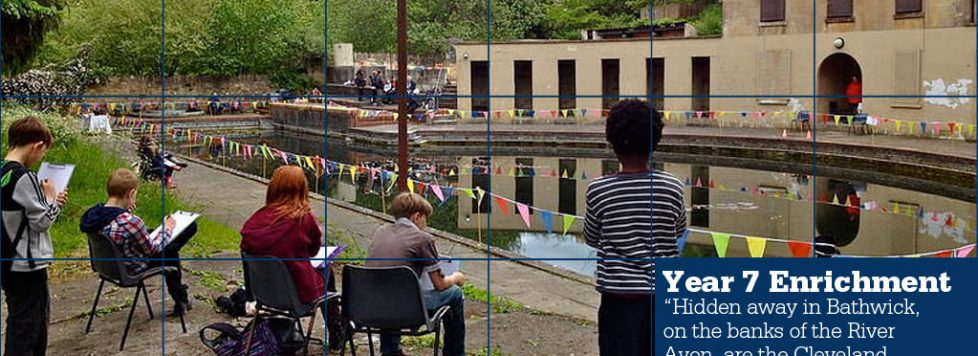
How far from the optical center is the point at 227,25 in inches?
967

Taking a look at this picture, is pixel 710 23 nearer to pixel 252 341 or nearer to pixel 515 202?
pixel 515 202

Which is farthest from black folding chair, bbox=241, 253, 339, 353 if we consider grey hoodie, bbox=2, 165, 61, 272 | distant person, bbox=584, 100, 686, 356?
distant person, bbox=584, 100, 686, 356

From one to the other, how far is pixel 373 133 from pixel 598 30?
10.1 meters

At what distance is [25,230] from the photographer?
9.59ft

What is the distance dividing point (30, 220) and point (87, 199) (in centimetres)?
462

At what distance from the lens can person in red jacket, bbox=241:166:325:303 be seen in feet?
10.0

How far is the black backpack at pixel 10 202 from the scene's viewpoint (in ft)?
9.46

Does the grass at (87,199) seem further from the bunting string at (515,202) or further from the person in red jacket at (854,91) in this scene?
the person in red jacket at (854,91)

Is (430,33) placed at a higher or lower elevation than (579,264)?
higher

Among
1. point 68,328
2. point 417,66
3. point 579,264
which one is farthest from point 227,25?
point 68,328

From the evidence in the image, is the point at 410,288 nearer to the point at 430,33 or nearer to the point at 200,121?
the point at 430,33

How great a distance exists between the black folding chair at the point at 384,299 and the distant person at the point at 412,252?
0.10 metres

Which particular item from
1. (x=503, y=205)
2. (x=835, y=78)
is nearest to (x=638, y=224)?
(x=503, y=205)

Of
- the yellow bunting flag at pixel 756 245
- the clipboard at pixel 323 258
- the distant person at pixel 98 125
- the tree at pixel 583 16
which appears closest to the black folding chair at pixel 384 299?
the clipboard at pixel 323 258
